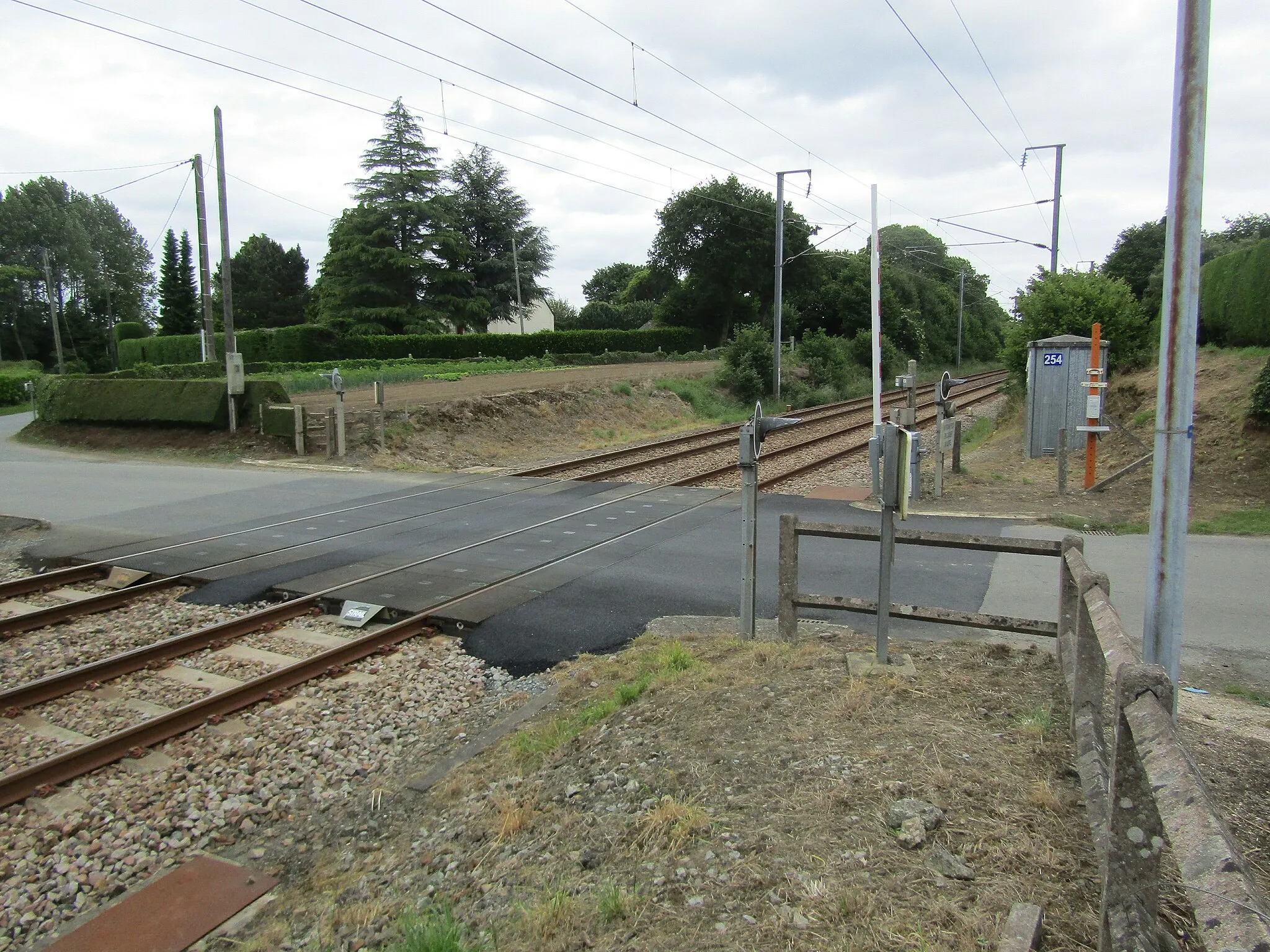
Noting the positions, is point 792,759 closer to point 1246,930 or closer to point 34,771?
point 1246,930

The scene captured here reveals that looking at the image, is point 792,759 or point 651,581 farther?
point 651,581

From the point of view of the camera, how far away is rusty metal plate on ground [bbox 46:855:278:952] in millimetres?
3848

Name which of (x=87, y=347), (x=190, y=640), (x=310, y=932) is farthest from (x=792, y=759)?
(x=87, y=347)

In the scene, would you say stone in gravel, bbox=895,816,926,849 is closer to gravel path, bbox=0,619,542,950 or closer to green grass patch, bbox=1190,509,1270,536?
gravel path, bbox=0,619,542,950

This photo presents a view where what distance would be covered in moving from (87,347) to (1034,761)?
7952cm

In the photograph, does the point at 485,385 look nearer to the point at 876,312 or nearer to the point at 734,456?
the point at 734,456

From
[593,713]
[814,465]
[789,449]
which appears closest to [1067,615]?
[593,713]

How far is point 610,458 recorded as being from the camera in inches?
762

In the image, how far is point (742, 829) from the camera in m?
3.63

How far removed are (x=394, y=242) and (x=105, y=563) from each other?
1883 inches

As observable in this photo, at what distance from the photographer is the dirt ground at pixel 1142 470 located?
11578 mm

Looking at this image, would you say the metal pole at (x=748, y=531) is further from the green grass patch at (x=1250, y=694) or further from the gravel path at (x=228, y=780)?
the green grass patch at (x=1250, y=694)

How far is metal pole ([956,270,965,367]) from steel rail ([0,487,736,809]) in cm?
5422

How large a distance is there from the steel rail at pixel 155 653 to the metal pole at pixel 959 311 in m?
53.7
